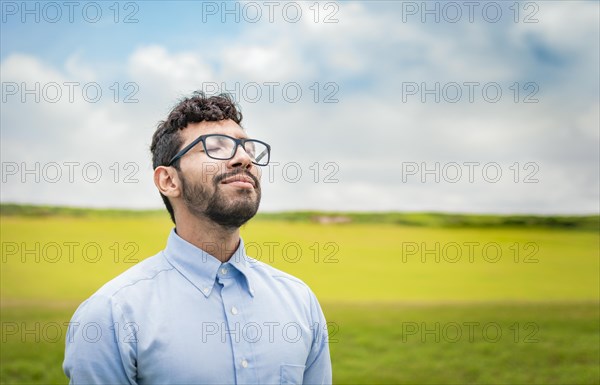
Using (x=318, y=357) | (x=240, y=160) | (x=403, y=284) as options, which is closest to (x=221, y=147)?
(x=240, y=160)

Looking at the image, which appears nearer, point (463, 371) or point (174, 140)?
point (174, 140)

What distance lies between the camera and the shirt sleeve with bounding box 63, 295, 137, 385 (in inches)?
87.7

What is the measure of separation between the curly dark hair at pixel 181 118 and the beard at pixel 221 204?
22 cm

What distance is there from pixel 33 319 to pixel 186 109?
9.12 meters

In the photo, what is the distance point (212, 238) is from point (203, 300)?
0.99 feet

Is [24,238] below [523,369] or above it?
above

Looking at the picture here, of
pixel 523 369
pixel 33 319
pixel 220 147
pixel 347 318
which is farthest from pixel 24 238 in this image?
pixel 220 147

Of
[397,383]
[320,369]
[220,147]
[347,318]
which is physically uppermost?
[220,147]

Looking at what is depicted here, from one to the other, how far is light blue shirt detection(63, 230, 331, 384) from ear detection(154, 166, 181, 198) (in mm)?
189

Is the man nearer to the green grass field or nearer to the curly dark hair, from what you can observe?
the curly dark hair

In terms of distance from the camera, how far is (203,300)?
2.46 meters

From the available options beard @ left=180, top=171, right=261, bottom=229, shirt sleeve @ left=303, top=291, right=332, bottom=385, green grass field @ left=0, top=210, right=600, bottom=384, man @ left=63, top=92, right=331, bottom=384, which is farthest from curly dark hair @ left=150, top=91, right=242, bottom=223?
green grass field @ left=0, top=210, right=600, bottom=384

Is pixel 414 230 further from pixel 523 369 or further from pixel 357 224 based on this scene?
pixel 523 369

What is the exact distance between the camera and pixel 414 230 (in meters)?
12.4
